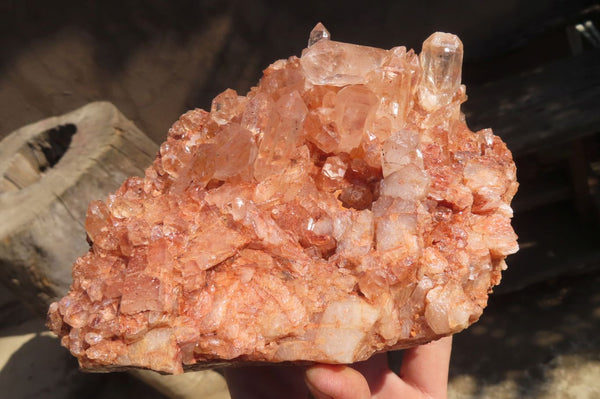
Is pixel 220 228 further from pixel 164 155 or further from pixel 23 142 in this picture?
pixel 23 142

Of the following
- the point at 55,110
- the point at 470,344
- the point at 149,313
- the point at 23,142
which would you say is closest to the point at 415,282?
the point at 149,313

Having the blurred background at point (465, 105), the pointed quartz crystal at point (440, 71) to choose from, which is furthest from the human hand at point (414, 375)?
the blurred background at point (465, 105)

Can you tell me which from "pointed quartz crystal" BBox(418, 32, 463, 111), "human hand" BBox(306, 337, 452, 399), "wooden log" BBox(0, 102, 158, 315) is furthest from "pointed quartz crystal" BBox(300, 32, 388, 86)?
"wooden log" BBox(0, 102, 158, 315)

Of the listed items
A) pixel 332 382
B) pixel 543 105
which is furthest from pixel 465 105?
pixel 332 382

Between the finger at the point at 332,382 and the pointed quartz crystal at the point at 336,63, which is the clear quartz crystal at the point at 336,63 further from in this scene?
the finger at the point at 332,382

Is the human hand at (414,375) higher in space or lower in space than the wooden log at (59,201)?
lower

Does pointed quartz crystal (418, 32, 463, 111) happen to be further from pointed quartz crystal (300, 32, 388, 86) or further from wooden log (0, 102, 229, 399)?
wooden log (0, 102, 229, 399)
